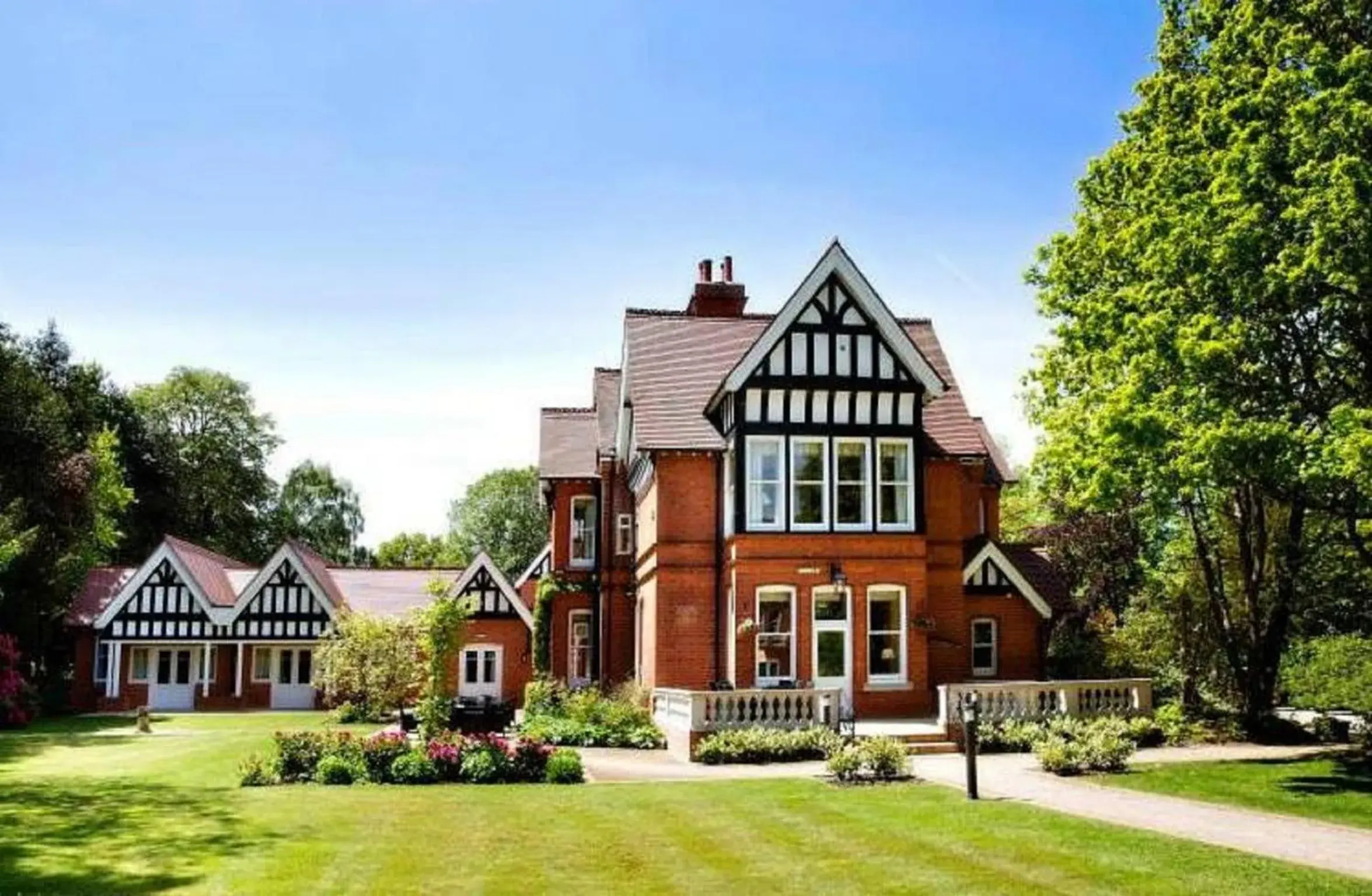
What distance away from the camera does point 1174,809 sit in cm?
1658

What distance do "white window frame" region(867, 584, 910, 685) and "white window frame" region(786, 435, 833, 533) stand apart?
6.53ft

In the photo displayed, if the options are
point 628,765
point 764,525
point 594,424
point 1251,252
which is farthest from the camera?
point 594,424

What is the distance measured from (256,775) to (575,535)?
20.1 meters

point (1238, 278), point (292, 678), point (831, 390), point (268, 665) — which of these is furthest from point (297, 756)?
point (268, 665)

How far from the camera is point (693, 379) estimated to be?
3244cm

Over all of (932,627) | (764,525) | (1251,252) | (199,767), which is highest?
(1251,252)

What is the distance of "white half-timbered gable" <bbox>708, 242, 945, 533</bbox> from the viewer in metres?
29.1

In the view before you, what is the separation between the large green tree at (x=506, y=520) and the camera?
86875 millimetres

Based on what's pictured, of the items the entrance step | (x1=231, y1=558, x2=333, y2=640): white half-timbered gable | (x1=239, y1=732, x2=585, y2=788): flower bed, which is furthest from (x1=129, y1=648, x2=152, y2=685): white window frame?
the entrance step

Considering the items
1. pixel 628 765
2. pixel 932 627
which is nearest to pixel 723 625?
pixel 932 627

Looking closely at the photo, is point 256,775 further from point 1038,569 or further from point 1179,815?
point 1038,569

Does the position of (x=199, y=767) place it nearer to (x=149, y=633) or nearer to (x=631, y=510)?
(x=631, y=510)

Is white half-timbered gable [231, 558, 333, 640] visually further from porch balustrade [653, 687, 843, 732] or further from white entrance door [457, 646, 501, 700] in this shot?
porch balustrade [653, 687, 843, 732]

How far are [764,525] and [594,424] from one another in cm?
1461
